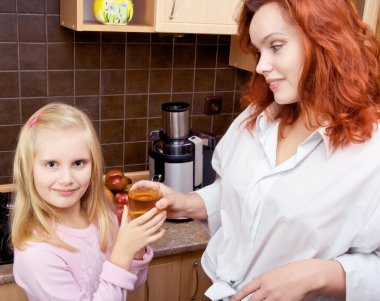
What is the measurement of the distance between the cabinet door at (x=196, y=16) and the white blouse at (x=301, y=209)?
59cm

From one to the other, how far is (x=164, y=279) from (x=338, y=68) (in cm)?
106

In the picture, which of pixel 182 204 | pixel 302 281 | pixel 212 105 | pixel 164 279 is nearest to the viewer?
pixel 302 281

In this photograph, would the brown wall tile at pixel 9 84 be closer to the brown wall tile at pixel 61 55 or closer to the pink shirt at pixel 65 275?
the brown wall tile at pixel 61 55

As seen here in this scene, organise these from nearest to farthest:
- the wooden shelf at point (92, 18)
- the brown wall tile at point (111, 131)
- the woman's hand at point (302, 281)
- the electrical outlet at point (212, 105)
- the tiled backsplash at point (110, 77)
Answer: the woman's hand at point (302, 281) → the wooden shelf at point (92, 18) → the tiled backsplash at point (110, 77) → the brown wall tile at point (111, 131) → the electrical outlet at point (212, 105)

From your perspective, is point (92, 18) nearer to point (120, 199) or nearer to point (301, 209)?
point (120, 199)

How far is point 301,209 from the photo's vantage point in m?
1.01

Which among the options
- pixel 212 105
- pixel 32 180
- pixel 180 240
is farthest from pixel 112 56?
pixel 32 180

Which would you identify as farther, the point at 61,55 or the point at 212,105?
the point at 212,105

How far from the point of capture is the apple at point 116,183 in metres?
1.82

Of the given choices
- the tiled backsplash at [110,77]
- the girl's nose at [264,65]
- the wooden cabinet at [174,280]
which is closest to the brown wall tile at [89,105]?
the tiled backsplash at [110,77]

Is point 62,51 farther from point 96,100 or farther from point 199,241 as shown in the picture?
point 199,241

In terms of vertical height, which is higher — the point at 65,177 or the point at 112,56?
the point at 112,56

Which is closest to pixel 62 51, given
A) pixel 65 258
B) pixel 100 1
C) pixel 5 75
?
pixel 5 75

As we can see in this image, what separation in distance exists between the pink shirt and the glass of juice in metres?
0.13
